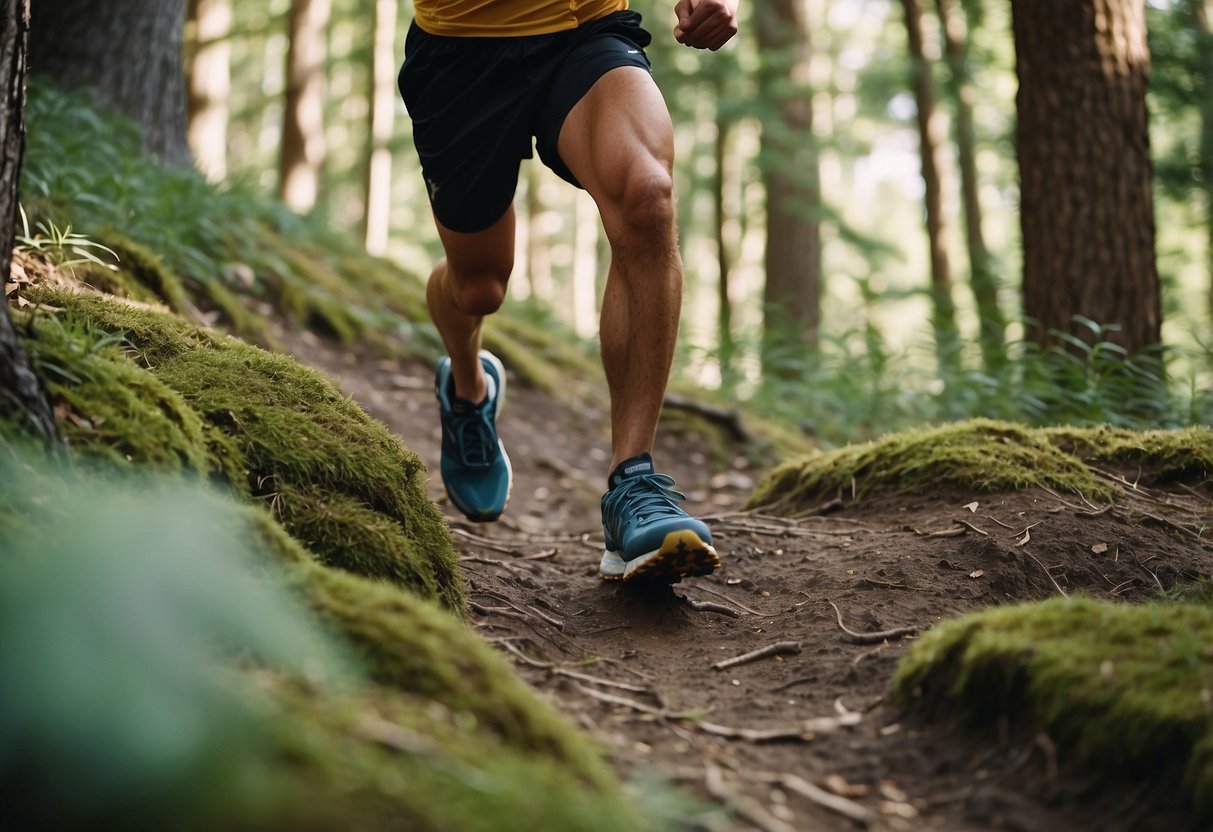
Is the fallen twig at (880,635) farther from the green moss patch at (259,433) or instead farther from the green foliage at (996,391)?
the green foliage at (996,391)

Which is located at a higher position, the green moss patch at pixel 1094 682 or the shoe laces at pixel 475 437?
the shoe laces at pixel 475 437

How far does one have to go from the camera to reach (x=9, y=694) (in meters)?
1.04

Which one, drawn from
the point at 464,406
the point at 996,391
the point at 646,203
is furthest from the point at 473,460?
the point at 996,391

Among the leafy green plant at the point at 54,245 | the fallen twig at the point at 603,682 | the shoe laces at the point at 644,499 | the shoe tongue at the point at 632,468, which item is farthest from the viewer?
the leafy green plant at the point at 54,245

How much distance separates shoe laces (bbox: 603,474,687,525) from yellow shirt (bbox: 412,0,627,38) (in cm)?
146

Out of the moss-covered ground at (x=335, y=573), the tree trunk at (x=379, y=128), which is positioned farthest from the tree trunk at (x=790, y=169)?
the moss-covered ground at (x=335, y=573)

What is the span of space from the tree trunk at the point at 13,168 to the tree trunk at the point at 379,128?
1242cm

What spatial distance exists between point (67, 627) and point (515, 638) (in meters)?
1.45

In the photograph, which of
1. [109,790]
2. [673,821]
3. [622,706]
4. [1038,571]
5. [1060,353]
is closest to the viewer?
[109,790]

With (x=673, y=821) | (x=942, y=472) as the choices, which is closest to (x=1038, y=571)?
(x=942, y=472)

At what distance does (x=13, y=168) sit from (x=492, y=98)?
60.0 inches

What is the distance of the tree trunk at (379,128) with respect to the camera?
1446 cm

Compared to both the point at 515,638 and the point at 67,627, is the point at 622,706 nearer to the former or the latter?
the point at 515,638

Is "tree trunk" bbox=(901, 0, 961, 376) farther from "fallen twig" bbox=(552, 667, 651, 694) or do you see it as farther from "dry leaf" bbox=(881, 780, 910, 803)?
"dry leaf" bbox=(881, 780, 910, 803)
